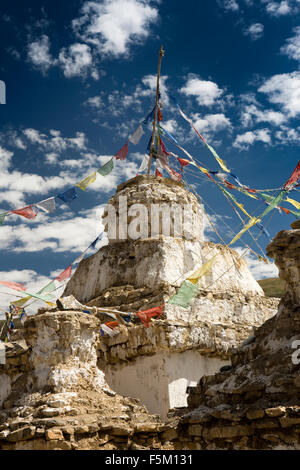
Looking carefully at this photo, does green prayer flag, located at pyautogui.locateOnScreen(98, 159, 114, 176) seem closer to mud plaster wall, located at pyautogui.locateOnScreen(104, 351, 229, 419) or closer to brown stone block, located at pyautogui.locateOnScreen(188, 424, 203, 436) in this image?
mud plaster wall, located at pyautogui.locateOnScreen(104, 351, 229, 419)

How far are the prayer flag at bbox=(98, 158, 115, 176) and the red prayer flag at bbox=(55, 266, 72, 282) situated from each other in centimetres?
307

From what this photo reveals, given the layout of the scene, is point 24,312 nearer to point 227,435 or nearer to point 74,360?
point 74,360

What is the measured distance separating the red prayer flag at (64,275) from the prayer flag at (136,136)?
14.9 ft

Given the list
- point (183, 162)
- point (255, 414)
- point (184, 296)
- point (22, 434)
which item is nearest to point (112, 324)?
point (184, 296)

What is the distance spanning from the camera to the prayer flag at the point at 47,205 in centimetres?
1245

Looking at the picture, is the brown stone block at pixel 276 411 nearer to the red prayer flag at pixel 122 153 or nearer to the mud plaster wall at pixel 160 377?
the mud plaster wall at pixel 160 377

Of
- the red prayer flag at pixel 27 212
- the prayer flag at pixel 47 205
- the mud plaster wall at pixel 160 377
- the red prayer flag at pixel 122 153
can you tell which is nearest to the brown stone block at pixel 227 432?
the mud plaster wall at pixel 160 377

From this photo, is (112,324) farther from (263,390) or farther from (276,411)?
(276,411)

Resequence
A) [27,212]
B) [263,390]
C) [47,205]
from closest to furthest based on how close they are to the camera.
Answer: [263,390], [27,212], [47,205]

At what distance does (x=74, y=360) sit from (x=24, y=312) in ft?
22.1

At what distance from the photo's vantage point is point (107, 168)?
13.8m

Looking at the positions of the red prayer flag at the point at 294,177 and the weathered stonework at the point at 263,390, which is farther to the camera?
the red prayer flag at the point at 294,177

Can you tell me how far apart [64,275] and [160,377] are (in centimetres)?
502
